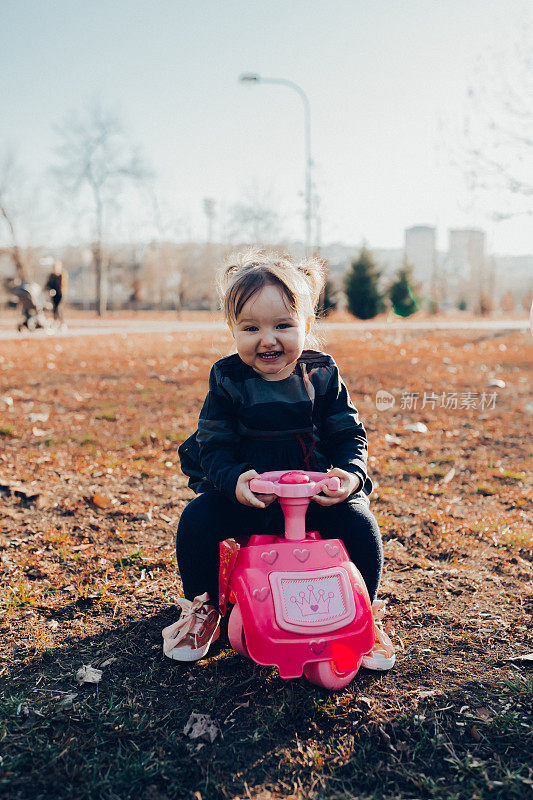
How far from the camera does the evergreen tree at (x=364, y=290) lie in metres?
29.7

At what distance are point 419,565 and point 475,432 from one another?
2982 mm

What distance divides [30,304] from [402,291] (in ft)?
71.3

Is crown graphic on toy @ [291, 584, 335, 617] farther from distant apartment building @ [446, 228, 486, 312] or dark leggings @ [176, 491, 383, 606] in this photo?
distant apartment building @ [446, 228, 486, 312]

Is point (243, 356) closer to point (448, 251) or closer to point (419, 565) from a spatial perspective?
point (419, 565)

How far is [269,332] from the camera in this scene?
87.5 inches

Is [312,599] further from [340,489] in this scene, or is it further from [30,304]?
[30,304]

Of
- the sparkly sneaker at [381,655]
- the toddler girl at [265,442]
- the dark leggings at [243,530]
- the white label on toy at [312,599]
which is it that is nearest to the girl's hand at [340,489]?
the toddler girl at [265,442]

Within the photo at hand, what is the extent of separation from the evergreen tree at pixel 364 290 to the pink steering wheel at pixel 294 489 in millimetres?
28388

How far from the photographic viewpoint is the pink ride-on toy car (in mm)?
1835

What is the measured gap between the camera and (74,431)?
206 inches

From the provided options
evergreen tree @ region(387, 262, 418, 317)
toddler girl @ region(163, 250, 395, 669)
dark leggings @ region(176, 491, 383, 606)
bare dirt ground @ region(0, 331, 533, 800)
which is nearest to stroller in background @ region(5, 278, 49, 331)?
bare dirt ground @ region(0, 331, 533, 800)

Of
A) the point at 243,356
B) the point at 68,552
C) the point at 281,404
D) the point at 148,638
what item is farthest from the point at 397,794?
the point at 68,552

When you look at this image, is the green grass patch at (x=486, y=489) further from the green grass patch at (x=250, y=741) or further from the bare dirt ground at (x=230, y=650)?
the green grass patch at (x=250, y=741)

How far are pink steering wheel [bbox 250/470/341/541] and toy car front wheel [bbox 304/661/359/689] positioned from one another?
375mm
